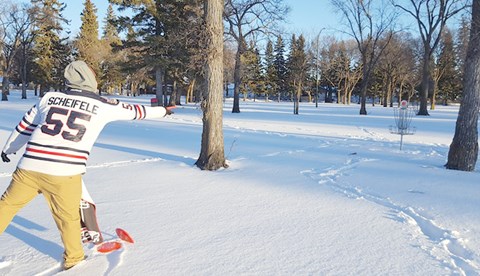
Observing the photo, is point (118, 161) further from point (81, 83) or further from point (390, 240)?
point (390, 240)

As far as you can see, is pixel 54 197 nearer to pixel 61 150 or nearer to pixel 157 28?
pixel 61 150

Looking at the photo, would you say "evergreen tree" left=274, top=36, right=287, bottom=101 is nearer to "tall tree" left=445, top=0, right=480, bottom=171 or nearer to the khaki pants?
"tall tree" left=445, top=0, right=480, bottom=171

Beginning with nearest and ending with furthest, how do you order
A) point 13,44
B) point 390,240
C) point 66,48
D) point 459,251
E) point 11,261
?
point 11,261
point 459,251
point 390,240
point 13,44
point 66,48

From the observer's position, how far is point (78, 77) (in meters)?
2.92

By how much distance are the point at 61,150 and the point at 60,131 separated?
15 cm

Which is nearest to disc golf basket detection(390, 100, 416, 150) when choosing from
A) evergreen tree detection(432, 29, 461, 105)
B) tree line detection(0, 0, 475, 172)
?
tree line detection(0, 0, 475, 172)

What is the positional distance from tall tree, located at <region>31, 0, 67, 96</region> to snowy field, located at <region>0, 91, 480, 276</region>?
41715 millimetres

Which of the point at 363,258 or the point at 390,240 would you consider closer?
the point at 363,258

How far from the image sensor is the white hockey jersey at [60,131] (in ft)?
9.09

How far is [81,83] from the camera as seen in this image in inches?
115

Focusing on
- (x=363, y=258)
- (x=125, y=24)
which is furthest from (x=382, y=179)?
(x=125, y=24)

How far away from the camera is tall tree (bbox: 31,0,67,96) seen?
140ft

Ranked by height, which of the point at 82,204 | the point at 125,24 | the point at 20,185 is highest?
the point at 125,24

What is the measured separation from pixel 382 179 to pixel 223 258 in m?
4.18
